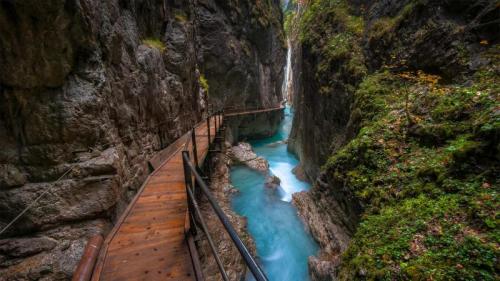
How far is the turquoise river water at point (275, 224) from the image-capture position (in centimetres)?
730

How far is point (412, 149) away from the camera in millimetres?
4531

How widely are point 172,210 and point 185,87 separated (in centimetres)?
813

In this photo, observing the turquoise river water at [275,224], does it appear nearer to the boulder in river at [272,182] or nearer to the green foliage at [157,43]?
the boulder in river at [272,182]

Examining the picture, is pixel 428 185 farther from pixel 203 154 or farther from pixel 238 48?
pixel 238 48

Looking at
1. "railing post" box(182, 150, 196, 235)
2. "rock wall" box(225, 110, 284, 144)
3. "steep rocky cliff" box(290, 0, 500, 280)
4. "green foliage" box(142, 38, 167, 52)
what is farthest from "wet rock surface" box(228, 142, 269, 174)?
"railing post" box(182, 150, 196, 235)

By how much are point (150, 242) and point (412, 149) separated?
5332 millimetres

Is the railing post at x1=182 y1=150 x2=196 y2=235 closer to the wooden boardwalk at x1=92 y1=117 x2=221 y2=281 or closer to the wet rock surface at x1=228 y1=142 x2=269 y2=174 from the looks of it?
the wooden boardwalk at x1=92 y1=117 x2=221 y2=281

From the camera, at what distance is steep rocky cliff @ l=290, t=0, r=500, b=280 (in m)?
2.90

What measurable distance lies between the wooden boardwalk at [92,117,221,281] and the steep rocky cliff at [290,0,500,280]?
2854mm

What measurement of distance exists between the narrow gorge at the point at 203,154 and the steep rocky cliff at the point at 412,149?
3 cm

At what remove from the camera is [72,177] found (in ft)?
11.6

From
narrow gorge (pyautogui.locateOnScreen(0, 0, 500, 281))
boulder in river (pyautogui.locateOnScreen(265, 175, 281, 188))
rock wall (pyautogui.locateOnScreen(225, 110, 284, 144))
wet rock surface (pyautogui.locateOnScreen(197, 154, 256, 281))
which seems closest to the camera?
narrow gorge (pyautogui.locateOnScreen(0, 0, 500, 281))

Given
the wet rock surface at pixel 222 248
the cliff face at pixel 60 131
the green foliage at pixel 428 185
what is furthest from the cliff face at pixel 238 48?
the green foliage at pixel 428 185

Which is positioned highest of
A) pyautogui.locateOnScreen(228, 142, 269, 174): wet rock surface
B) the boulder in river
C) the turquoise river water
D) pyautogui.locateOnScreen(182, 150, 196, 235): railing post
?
pyautogui.locateOnScreen(182, 150, 196, 235): railing post
